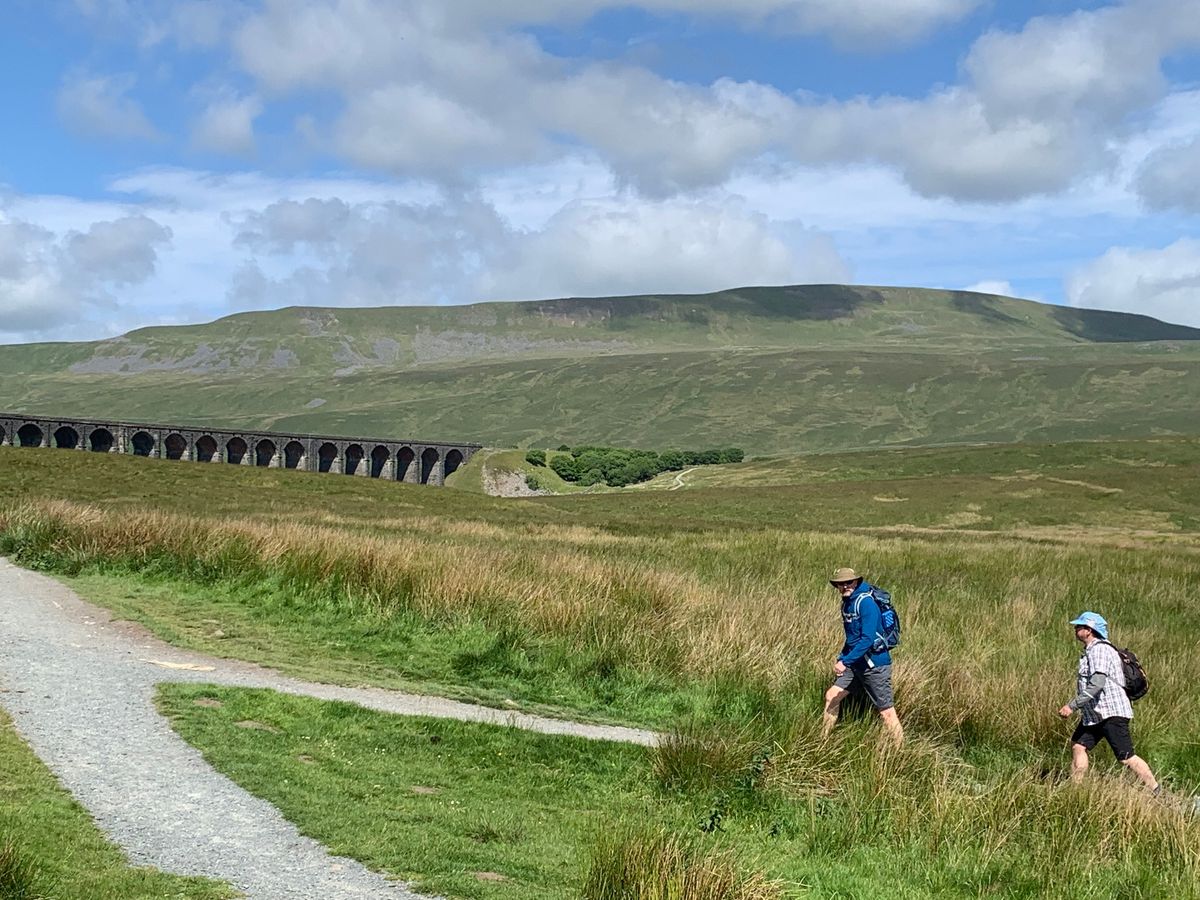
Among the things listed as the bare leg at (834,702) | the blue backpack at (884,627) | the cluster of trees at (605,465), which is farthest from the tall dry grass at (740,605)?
the cluster of trees at (605,465)

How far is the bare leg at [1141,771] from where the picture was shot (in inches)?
411

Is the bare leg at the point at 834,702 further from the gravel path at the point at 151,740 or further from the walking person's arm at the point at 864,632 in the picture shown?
the gravel path at the point at 151,740

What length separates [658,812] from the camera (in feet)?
30.9

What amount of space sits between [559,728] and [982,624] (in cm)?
915

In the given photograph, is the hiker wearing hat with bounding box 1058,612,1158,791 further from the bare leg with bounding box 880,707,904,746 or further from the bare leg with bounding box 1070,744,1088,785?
the bare leg with bounding box 880,707,904,746

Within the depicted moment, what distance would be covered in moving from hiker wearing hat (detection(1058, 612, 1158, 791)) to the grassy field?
474 millimetres

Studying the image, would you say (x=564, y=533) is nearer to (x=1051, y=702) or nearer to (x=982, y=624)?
(x=982, y=624)

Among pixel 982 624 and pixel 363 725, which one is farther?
pixel 982 624

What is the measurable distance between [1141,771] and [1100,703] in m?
0.67

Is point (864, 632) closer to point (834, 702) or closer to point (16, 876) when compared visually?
point (834, 702)

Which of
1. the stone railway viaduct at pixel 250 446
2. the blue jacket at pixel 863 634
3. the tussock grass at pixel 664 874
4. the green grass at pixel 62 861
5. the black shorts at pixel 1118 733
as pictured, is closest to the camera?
the green grass at pixel 62 861

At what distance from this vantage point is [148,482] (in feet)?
184

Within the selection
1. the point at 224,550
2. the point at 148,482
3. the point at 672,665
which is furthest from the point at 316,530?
the point at 148,482

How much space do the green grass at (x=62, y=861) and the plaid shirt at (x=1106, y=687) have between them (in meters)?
7.88
